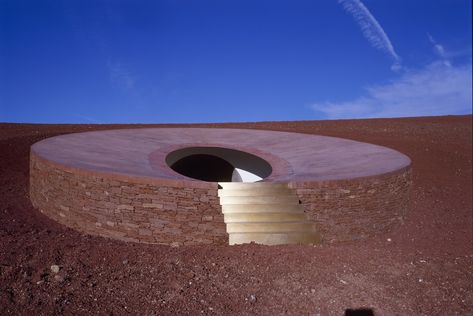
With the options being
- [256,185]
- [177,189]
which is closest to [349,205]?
[256,185]

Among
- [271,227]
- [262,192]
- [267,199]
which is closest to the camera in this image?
[271,227]

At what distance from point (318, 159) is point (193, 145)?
2807 mm

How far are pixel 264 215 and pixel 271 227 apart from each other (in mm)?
247

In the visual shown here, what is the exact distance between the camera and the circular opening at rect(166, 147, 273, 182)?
9812mm

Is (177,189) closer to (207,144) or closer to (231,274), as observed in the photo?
(231,274)

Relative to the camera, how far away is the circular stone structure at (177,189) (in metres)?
6.02

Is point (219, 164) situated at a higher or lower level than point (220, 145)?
lower

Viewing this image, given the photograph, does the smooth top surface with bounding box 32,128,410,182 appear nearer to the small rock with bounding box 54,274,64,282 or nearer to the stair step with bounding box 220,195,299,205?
the stair step with bounding box 220,195,299,205

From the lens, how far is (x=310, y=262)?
5.78 m

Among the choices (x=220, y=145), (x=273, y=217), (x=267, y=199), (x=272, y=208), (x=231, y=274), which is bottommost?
(x=231, y=274)

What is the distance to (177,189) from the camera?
5.98 metres

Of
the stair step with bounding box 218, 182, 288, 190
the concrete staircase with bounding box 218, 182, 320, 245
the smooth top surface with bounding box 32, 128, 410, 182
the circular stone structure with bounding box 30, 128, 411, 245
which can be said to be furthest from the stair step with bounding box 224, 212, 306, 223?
the smooth top surface with bounding box 32, 128, 410, 182

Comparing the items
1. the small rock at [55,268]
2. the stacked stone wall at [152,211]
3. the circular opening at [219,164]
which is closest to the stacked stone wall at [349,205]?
the stacked stone wall at [152,211]

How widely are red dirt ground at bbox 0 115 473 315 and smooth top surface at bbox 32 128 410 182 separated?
1119 mm
